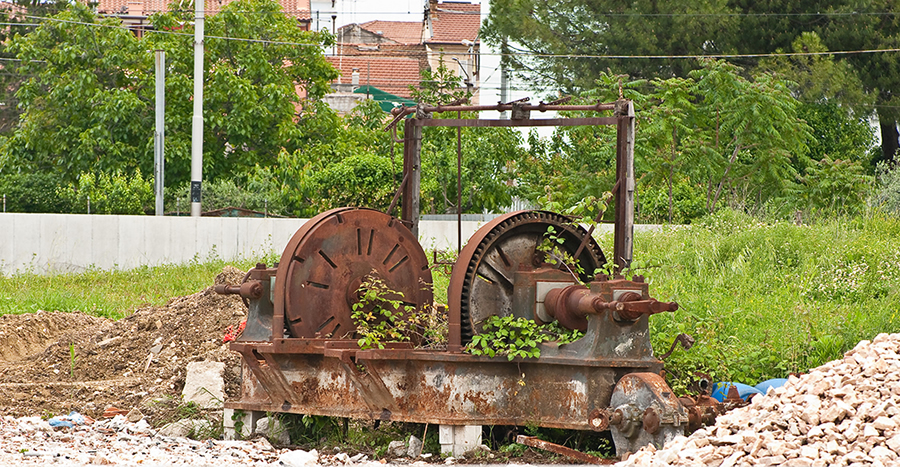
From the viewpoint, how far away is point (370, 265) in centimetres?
738

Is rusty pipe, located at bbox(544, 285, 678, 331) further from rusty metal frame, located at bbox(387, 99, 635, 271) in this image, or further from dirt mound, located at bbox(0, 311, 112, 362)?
dirt mound, located at bbox(0, 311, 112, 362)

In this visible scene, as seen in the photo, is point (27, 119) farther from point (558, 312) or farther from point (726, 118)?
point (558, 312)

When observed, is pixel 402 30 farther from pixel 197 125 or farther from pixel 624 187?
pixel 624 187

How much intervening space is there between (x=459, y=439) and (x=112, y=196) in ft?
57.1

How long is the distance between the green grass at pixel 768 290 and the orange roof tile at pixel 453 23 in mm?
34802

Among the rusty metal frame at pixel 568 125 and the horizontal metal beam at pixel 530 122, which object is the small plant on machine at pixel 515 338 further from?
the horizontal metal beam at pixel 530 122

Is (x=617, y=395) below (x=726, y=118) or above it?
below

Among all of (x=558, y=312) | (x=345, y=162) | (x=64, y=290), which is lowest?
(x=64, y=290)

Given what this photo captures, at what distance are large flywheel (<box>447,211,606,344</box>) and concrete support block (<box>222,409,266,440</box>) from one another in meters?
1.86

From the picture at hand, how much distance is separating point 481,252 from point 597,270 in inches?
30.9

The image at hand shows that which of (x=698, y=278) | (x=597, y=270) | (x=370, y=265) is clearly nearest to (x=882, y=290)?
(x=698, y=278)

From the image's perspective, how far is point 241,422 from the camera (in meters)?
7.37

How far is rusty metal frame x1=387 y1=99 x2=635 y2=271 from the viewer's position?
23.4 feet

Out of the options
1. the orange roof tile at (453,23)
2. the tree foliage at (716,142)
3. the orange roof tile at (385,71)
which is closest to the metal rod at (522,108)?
the tree foliage at (716,142)
